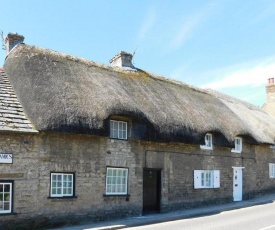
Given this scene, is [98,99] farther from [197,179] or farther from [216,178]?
[216,178]

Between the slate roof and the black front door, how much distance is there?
250 inches

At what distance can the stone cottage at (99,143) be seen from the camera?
12.1 metres

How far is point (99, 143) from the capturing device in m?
14.1

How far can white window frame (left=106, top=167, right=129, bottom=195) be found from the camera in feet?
47.3

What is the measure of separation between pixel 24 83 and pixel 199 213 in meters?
9.79

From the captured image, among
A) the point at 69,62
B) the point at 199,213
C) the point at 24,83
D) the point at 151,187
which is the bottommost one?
the point at 199,213

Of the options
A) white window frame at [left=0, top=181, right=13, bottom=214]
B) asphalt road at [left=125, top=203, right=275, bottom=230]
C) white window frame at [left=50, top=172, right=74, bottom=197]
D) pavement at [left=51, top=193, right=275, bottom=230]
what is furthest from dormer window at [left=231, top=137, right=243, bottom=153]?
white window frame at [left=0, top=181, right=13, bottom=214]

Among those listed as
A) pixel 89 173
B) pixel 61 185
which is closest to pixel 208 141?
pixel 89 173

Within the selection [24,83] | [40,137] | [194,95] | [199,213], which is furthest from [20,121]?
[194,95]

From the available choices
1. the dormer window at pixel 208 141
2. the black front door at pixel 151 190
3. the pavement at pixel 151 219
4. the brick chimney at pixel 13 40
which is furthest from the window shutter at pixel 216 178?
the brick chimney at pixel 13 40

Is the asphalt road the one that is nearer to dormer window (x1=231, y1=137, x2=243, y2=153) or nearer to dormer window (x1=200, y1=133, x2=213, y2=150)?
dormer window (x1=200, y1=133, x2=213, y2=150)

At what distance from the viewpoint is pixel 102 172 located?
46.3 feet

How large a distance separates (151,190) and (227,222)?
4188 mm

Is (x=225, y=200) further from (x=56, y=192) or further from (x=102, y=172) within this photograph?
(x=56, y=192)
